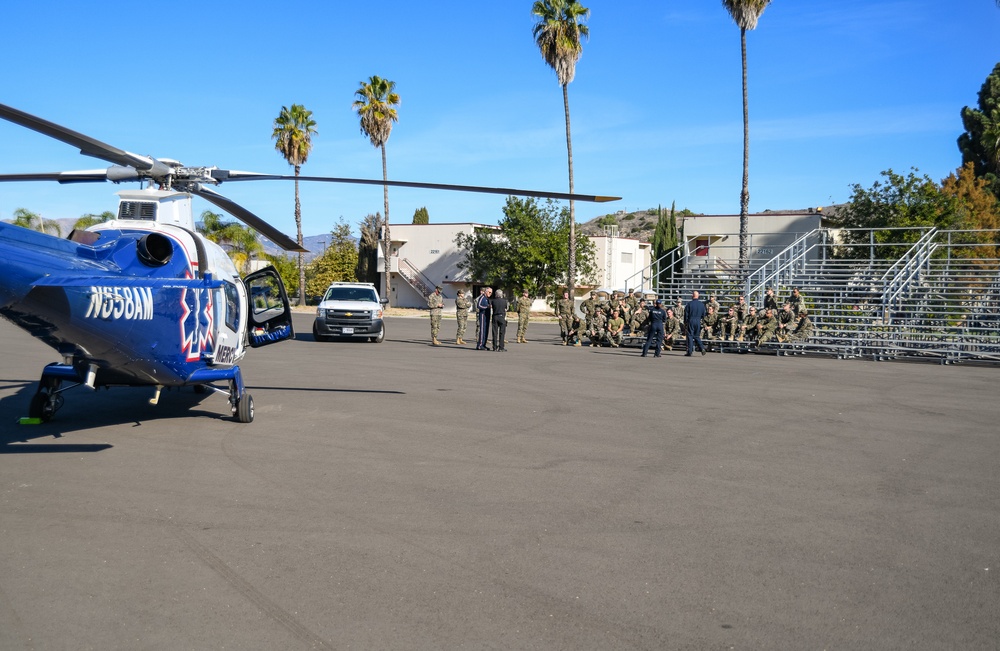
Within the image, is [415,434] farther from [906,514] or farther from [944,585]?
[944,585]

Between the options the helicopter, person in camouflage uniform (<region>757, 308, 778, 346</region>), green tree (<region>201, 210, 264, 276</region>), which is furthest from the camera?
green tree (<region>201, 210, 264, 276</region>)

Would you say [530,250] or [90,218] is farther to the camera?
[530,250]

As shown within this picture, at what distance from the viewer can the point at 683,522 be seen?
6496 mm

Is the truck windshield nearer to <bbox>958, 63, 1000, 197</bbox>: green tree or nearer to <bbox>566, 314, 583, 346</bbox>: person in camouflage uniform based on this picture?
<bbox>566, 314, 583, 346</bbox>: person in camouflage uniform

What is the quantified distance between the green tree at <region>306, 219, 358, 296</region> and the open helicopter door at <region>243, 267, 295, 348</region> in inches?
2040

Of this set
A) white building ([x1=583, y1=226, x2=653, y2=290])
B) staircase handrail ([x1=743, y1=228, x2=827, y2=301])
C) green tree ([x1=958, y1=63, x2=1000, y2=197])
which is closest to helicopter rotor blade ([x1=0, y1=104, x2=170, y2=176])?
staircase handrail ([x1=743, y1=228, x2=827, y2=301])

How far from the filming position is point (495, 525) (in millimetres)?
6320

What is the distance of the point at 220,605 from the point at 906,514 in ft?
17.4

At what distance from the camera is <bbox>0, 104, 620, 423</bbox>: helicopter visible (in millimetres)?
7602

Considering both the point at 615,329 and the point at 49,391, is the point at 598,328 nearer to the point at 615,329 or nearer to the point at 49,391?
the point at 615,329

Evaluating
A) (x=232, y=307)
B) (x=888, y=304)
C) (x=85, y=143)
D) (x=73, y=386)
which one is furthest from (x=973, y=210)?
(x=85, y=143)

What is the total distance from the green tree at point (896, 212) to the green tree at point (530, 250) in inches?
662

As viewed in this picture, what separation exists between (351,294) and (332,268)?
39666 mm

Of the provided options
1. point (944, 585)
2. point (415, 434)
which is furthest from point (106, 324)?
point (944, 585)
